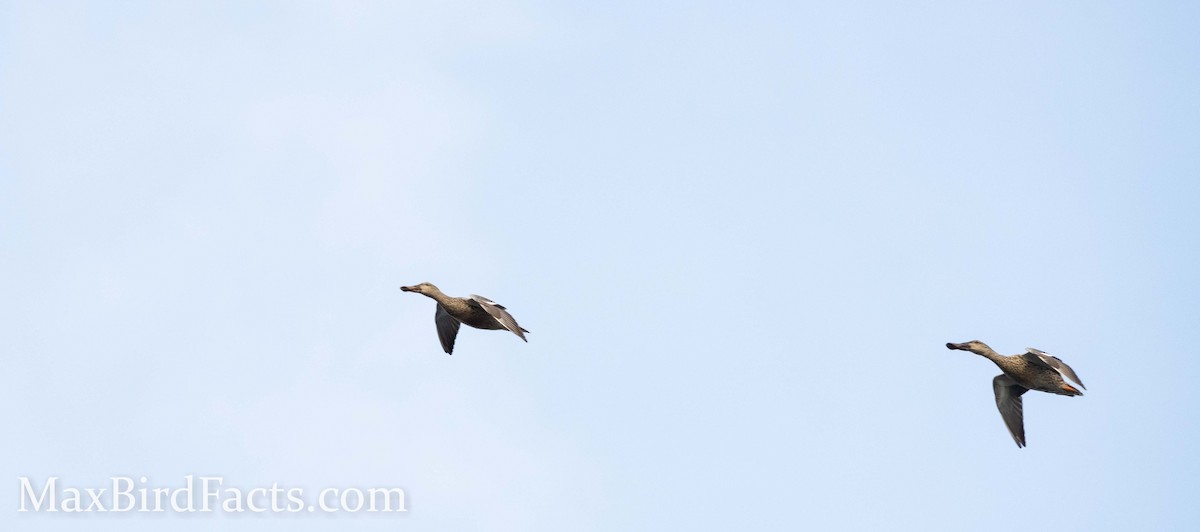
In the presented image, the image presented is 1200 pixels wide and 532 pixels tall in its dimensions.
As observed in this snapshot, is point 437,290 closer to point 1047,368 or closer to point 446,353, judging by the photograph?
point 446,353

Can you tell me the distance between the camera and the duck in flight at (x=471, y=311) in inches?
1700

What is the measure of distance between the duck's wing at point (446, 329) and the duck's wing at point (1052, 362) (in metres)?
13.9

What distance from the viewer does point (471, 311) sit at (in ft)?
145

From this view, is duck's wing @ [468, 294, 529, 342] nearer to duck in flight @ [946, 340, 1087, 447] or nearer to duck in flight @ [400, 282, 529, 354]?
duck in flight @ [400, 282, 529, 354]

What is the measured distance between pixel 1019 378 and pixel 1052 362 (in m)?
1.49

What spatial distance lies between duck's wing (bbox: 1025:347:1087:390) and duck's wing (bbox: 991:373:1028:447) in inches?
62.2

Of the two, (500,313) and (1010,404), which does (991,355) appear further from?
(500,313)

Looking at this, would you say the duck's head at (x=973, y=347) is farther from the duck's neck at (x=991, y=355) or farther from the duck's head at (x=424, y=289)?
the duck's head at (x=424, y=289)

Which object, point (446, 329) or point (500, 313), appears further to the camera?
point (446, 329)

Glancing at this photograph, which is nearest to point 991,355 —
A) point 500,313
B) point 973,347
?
point 973,347

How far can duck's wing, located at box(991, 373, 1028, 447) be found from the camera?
148 feet

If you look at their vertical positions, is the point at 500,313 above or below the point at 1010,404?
above

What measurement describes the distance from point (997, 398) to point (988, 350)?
1352 mm

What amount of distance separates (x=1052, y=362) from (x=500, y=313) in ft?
41.8
